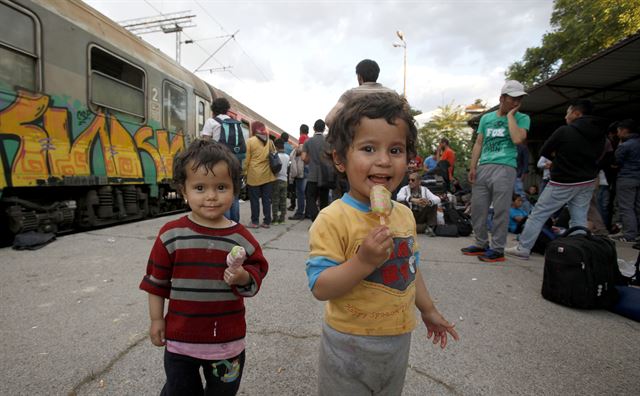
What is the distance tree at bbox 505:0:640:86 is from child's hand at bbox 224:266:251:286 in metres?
14.7

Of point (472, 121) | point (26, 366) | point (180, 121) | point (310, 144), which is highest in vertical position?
point (472, 121)

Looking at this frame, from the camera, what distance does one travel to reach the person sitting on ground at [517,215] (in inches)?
227

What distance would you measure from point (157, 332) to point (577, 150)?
4.17m

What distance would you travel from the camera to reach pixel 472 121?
11.9m

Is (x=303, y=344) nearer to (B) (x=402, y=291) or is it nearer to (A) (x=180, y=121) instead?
(B) (x=402, y=291)

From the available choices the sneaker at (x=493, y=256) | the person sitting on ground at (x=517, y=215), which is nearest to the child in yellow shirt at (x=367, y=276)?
the sneaker at (x=493, y=256)

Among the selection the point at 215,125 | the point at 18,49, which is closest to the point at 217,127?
the point at 215,125

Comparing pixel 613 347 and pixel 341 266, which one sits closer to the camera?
pixel 341 266

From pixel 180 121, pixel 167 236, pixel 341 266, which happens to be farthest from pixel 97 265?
pixel 180 121

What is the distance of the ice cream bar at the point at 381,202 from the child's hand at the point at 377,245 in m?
0.06

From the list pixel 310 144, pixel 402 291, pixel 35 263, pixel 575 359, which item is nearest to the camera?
pixel 402 291

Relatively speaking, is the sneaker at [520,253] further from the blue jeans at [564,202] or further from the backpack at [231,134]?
the backpack at [231,134]

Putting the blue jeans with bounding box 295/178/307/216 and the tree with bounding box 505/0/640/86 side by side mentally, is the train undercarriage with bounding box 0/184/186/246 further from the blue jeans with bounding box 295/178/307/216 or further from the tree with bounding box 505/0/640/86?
the tree with bounding box 505/0/640/86

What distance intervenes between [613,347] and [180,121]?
7551 mm
